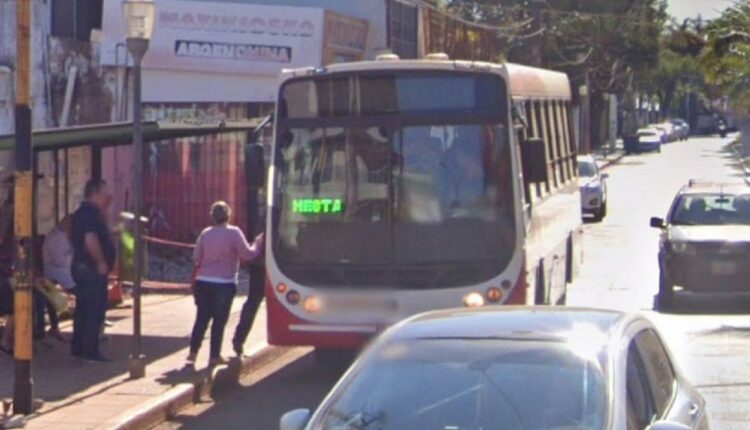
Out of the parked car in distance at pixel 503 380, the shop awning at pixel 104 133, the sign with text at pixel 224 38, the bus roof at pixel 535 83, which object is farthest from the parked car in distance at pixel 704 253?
the parked car in distance at pixel 503 380

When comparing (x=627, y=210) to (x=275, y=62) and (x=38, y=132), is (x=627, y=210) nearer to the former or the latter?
(x=275, y=62)

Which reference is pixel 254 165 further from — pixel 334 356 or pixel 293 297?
pixel 334 356

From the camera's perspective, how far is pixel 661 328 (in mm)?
19547

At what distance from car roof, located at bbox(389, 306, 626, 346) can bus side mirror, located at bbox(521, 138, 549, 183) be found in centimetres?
690

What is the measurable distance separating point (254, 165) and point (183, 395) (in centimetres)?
224

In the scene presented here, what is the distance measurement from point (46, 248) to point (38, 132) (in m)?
2.02

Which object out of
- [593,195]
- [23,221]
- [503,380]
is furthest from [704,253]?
[593,195]

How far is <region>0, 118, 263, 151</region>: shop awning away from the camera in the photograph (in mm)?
14859

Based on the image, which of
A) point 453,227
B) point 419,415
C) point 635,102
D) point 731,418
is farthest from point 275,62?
point 635,102

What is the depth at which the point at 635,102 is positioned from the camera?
127688mm

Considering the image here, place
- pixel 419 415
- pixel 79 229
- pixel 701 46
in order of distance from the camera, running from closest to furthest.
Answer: pixel 419 415 → pixel 79 229 → pixel 701 46

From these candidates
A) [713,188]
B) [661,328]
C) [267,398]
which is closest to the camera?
[267,398]

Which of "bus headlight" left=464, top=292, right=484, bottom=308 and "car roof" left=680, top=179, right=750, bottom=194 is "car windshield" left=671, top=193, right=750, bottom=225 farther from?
"bus headlight" left=464, top=292, right=484, bottom=308

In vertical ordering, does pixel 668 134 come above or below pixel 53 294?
below
